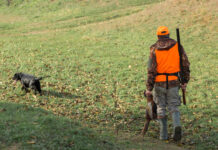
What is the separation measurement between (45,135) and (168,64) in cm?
273

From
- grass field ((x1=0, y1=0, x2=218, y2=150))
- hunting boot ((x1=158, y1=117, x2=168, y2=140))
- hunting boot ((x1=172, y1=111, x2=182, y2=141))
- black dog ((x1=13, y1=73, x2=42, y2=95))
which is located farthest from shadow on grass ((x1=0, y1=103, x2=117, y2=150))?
black dog ((x1=13, y1=73, x2=42, y2=95))

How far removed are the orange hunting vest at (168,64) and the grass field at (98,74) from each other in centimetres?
140

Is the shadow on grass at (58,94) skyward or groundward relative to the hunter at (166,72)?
groundward

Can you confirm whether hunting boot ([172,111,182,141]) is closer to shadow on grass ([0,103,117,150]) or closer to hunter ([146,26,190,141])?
hunter ([146,26,190,141])

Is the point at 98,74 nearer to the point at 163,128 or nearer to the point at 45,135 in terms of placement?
the point at 163,128

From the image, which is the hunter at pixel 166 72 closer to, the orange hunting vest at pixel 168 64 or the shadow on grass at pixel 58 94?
the orange hunting vest at pixel 168 64

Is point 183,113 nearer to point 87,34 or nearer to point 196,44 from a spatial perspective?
point 196,44

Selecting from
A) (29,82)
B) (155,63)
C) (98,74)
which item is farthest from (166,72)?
(98,74)

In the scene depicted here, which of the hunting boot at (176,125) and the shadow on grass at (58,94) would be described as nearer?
the hunting boot at (176,125)

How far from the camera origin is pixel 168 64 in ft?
19.5

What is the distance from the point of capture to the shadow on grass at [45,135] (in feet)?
16.3

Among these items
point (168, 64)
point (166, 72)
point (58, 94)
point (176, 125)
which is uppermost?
point (168, 64)

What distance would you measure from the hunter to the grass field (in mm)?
785

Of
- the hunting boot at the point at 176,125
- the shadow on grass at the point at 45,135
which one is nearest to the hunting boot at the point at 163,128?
the hunting boot at the point at 176,125
